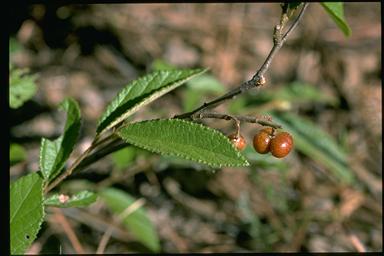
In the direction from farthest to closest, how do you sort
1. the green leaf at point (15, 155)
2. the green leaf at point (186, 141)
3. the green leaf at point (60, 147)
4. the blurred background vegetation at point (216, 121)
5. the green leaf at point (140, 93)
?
the blurred background vegetation at point (216, 121), the green leaf at point (15, 155), the green leaf at point (60, 147), the green leaf at point (140, 93), the green leaf at point (186, 141)

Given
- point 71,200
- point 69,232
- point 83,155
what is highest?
point 83,155

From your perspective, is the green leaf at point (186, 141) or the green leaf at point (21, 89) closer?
the green leaf at point (186, 141)

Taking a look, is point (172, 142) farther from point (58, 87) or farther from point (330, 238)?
point (58, 87)

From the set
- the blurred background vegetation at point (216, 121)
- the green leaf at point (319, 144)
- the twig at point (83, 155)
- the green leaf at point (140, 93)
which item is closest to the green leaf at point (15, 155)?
the blurred background vegetation at point (216, 121)

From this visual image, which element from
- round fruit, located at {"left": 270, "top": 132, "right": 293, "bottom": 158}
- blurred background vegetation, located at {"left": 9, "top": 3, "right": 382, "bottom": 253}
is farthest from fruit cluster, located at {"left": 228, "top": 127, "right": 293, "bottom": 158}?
blurred background vegetation, located at {"left": 9, "top": 3, "right": 382, "bottom": 253}

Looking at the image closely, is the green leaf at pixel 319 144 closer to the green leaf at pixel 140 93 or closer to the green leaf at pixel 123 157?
the green leaf at pixel 123 157

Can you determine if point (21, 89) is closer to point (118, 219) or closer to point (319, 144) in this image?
point (118, 219)

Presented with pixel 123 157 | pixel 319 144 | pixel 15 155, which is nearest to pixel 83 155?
pixel 15 155
